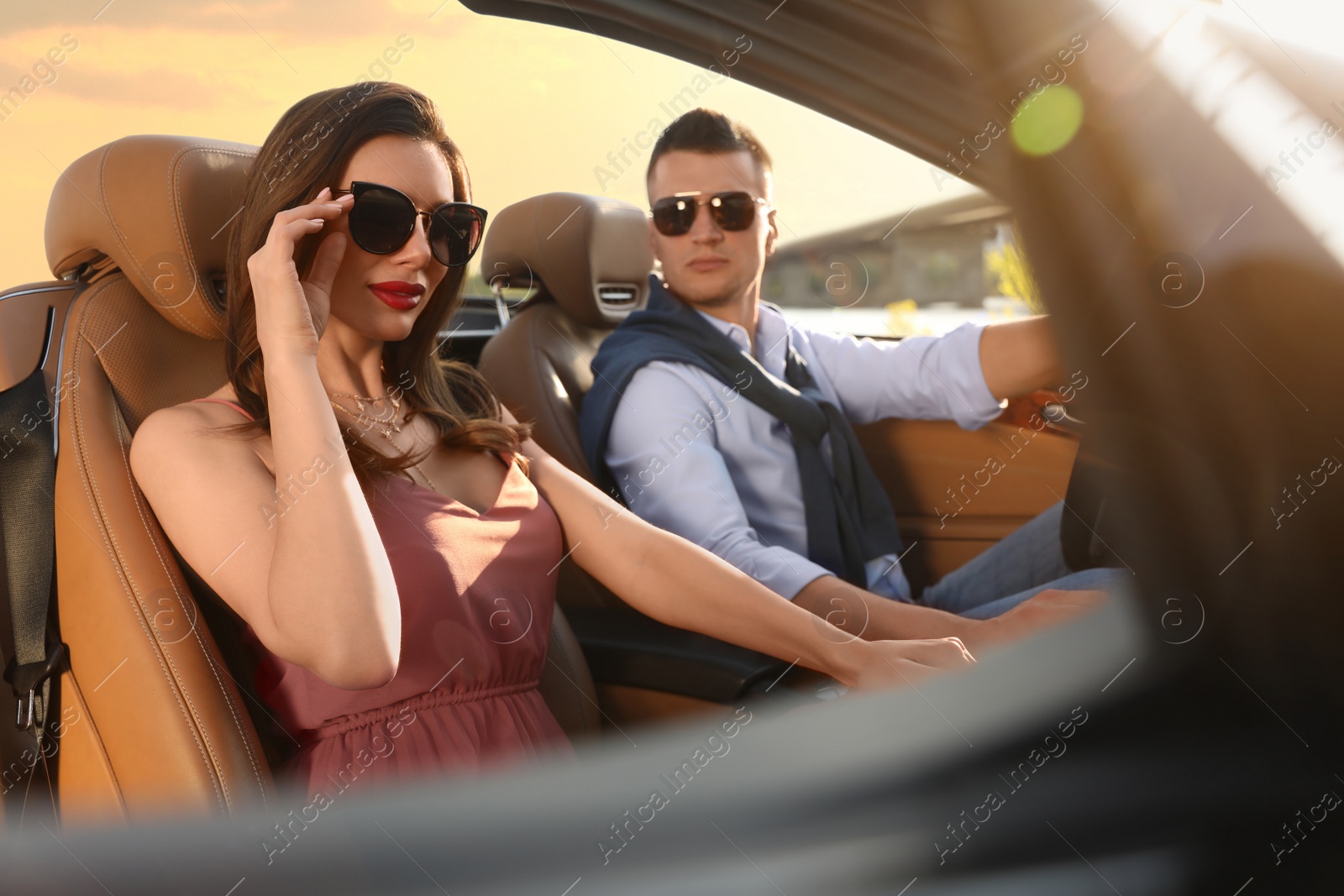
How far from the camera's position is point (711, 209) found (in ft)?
7.20

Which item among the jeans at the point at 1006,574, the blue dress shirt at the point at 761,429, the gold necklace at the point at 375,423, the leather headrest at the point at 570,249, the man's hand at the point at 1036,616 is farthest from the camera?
the leather headrest at the point at 570,249

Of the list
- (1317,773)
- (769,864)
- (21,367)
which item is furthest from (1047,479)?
(21,367)

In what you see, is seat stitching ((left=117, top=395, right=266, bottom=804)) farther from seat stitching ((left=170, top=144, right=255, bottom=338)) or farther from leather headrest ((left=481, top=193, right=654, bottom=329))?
leather headrest ((left=481, top=193, right=654, bottom=329))

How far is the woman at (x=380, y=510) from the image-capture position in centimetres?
117

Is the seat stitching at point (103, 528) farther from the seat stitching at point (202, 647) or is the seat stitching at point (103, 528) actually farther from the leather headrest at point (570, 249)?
the leather headrest at point (570, 249)

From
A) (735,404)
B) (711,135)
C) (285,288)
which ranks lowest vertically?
(735,404)

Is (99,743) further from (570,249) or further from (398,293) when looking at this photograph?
(570,249)

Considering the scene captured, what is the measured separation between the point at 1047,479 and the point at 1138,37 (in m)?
1.82

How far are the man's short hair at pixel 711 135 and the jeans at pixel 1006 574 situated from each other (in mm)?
992

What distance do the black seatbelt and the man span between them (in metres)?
1.07

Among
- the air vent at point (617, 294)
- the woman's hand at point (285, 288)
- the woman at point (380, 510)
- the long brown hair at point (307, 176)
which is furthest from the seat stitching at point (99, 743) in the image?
the air vent at point (617, 294)

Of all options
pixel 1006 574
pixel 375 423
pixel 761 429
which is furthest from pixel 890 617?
pixel 375 423

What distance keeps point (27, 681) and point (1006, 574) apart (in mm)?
1610

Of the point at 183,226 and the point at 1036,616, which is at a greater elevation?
the point at 183,226
